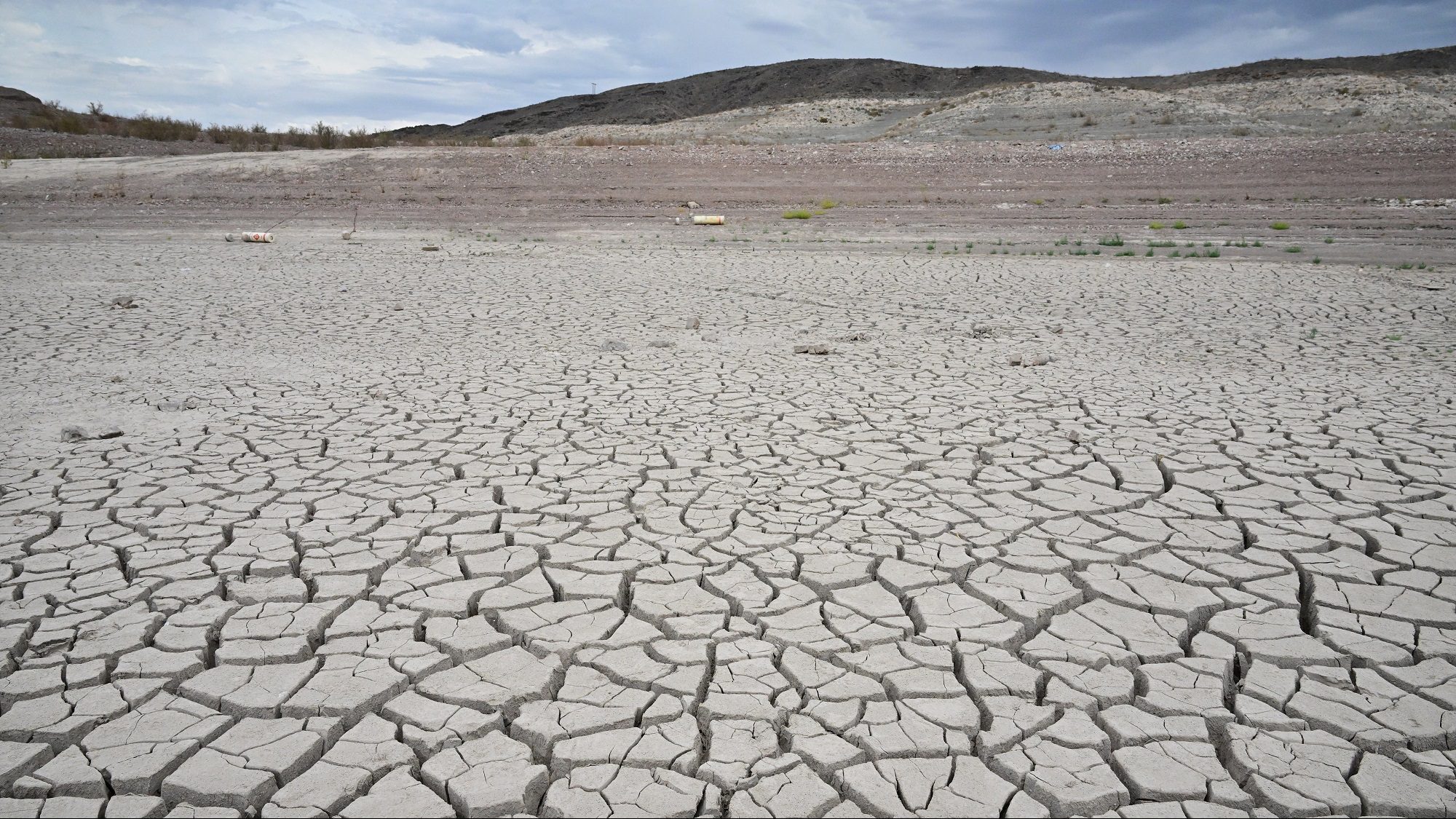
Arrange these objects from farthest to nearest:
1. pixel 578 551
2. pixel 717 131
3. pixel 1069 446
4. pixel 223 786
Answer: pixel 717 131 → pixel 1069 446 → pixel 578 551 → pixel 223 786

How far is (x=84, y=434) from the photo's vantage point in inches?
188

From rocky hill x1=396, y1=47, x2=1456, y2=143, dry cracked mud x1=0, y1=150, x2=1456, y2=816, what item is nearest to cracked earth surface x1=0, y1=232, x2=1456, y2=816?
dry cracked mud x1=0, y1=150, x2=1456, y2=816

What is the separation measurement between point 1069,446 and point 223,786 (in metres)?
3.99

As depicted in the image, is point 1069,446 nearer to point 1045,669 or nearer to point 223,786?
point 1045,669

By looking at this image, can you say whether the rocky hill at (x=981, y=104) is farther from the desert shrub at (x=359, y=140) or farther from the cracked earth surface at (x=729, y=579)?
the cracked earth surface at (x=729, y=579)

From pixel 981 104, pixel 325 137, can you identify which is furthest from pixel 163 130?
pixel 981 104

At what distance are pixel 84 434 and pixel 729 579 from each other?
12.4ft

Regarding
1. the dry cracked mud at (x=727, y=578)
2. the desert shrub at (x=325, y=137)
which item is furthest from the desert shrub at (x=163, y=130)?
the dry cracked mud at (x=727, y=578)

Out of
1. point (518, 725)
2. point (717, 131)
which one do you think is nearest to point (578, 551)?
Answer: point (518, 725)

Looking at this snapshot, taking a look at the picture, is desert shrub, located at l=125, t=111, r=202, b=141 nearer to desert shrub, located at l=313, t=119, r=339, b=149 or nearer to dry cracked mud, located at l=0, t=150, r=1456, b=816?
desert shrub, located at l=313, t=119, r=339, b=149

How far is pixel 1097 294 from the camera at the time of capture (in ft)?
30.2

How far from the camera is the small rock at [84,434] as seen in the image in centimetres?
476

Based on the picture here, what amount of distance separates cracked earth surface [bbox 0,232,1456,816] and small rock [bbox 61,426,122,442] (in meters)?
0.11

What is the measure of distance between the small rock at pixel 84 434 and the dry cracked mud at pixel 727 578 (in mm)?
98
